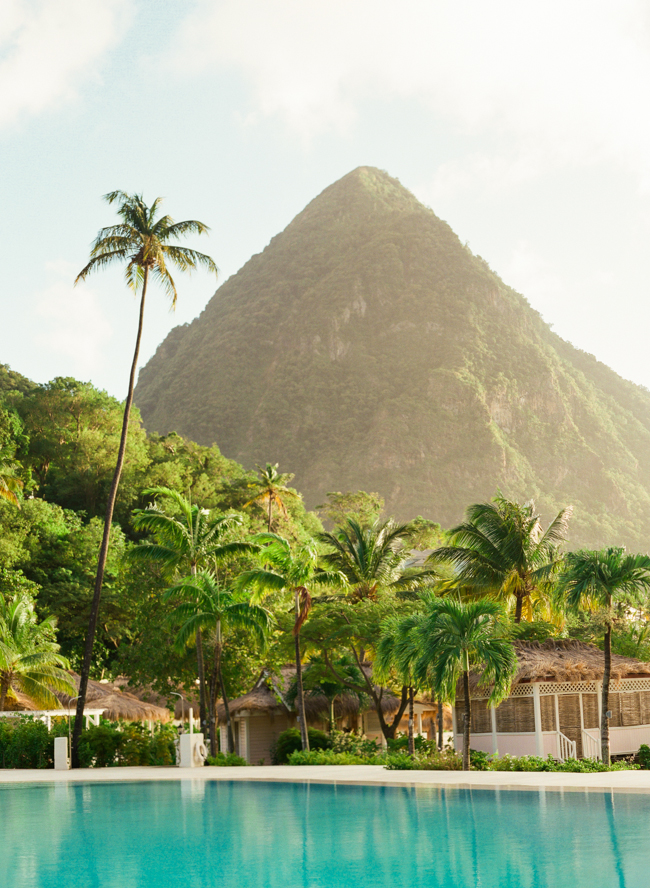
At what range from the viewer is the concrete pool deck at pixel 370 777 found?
14.6 meters

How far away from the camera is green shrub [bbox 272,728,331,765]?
26203 millimetres

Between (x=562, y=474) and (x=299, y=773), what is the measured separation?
11438 cm

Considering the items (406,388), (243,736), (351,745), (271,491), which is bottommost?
(243,736)

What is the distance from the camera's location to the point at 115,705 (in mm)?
31641

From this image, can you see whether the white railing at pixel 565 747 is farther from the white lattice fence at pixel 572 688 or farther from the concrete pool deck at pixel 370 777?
the concrete pool deck at pixel 370 777

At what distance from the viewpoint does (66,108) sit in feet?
70.5

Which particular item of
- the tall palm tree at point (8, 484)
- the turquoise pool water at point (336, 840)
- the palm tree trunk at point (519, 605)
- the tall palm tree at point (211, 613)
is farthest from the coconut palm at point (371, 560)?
the turquoise pool water at point (336, 840)

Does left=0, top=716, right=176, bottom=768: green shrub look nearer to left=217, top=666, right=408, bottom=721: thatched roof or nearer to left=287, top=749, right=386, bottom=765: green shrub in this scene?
left=217, top=666, right=408, bottom=721: thatched roof

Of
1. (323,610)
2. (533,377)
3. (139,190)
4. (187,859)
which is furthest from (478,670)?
(533,377)

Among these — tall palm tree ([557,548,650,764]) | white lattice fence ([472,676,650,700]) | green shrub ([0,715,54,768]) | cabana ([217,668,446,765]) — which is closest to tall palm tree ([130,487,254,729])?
cabana ([217,668,446,765])

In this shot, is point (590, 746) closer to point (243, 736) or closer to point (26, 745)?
point (243, 736)

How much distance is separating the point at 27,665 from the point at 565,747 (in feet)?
58.3

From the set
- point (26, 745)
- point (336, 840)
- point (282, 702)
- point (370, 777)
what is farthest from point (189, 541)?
point (336, 840)

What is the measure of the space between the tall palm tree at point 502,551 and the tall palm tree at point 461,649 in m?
7.81
